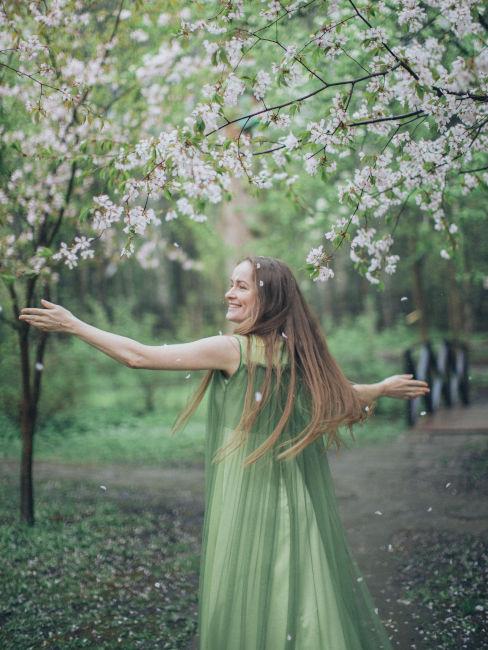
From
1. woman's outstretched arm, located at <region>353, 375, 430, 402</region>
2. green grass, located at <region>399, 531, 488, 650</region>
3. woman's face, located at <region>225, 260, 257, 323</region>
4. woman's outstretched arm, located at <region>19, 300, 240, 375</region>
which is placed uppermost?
woman's face, located at <region>225, 260, 257, 323</region>

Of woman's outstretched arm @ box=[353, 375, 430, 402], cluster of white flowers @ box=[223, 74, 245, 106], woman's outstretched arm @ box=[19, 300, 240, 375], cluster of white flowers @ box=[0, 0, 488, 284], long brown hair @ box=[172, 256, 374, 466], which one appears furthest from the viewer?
cluster of white flowers @ box=[223, 74, 245, 106]

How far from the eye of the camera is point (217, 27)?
381cm

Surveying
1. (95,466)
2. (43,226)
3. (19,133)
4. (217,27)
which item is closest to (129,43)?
(19,133)

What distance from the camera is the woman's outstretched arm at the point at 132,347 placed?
2.56 m

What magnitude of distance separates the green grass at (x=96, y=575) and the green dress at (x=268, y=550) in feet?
4.13

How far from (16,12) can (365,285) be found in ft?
63.4

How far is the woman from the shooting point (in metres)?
2.64

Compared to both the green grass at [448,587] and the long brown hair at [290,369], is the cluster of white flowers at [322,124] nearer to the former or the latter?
the long brown hair at [290,369]

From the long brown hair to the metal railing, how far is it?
6.34m

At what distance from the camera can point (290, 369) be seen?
2855 mm

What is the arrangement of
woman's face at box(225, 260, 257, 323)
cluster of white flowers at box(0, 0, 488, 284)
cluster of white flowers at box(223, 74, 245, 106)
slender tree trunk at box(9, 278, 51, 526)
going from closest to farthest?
woman's face at box(225, 260, 257, 323)
cluster of white flowers at box(0, 0, 488, 284)
cluster of white flowers at box(223, 74, 245, 106)
slender tree trunk at box(9, 278, 51, 526)

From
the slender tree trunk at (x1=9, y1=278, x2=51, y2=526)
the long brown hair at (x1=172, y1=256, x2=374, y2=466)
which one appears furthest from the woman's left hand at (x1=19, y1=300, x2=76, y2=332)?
the slender tree trunk at (x1=9, y1=278, x2=51, y2=526)

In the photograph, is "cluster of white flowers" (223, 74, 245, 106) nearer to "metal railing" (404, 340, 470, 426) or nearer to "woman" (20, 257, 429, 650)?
"woman" (20, 257, 429, 650)

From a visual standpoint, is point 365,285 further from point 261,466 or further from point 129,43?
point 261,466
